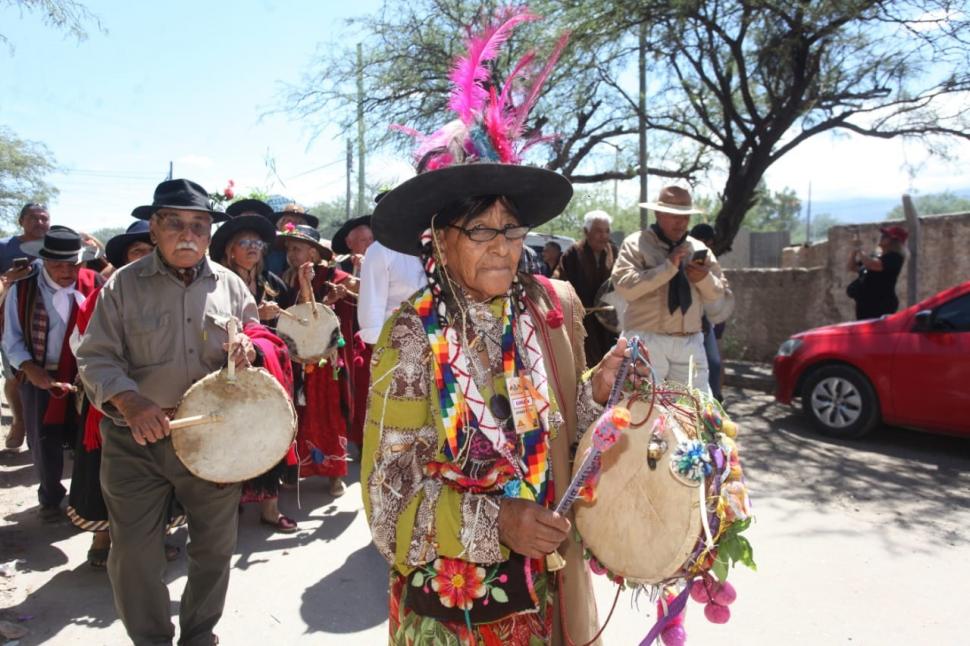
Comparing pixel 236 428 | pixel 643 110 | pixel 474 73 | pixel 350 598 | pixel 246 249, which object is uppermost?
pixel 643 110

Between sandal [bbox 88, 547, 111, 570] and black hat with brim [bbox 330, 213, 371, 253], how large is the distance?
324 cm

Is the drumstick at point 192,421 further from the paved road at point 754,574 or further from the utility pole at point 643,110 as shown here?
the utility pole at point 643,110

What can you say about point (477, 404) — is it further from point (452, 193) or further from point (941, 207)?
point (941, 207)

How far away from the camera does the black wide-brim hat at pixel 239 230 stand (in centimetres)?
465

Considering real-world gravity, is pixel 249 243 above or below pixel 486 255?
above

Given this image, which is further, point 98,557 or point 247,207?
point 247,207

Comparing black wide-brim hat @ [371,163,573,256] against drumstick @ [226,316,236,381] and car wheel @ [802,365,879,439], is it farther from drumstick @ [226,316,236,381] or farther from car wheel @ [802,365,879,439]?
car wheel @ [802,365,879,439]

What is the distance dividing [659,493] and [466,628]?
2.04 feet

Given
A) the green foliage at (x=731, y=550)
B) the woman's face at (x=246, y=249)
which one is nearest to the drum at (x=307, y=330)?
the woman's face at (x=246, y=249)

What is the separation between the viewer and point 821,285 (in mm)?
11586

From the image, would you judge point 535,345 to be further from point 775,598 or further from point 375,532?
point 775,598

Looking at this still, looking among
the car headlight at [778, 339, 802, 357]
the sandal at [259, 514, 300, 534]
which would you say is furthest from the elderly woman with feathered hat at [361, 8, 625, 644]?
the car headlight at [778, 339, 802, 357]

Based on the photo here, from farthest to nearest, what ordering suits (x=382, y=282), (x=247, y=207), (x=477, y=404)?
1. (x=247, y=207)
2. (x=382, y=282)
3. (x=477, y=404)

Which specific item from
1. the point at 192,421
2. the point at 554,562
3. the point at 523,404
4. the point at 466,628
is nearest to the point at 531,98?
the point at 523,404
